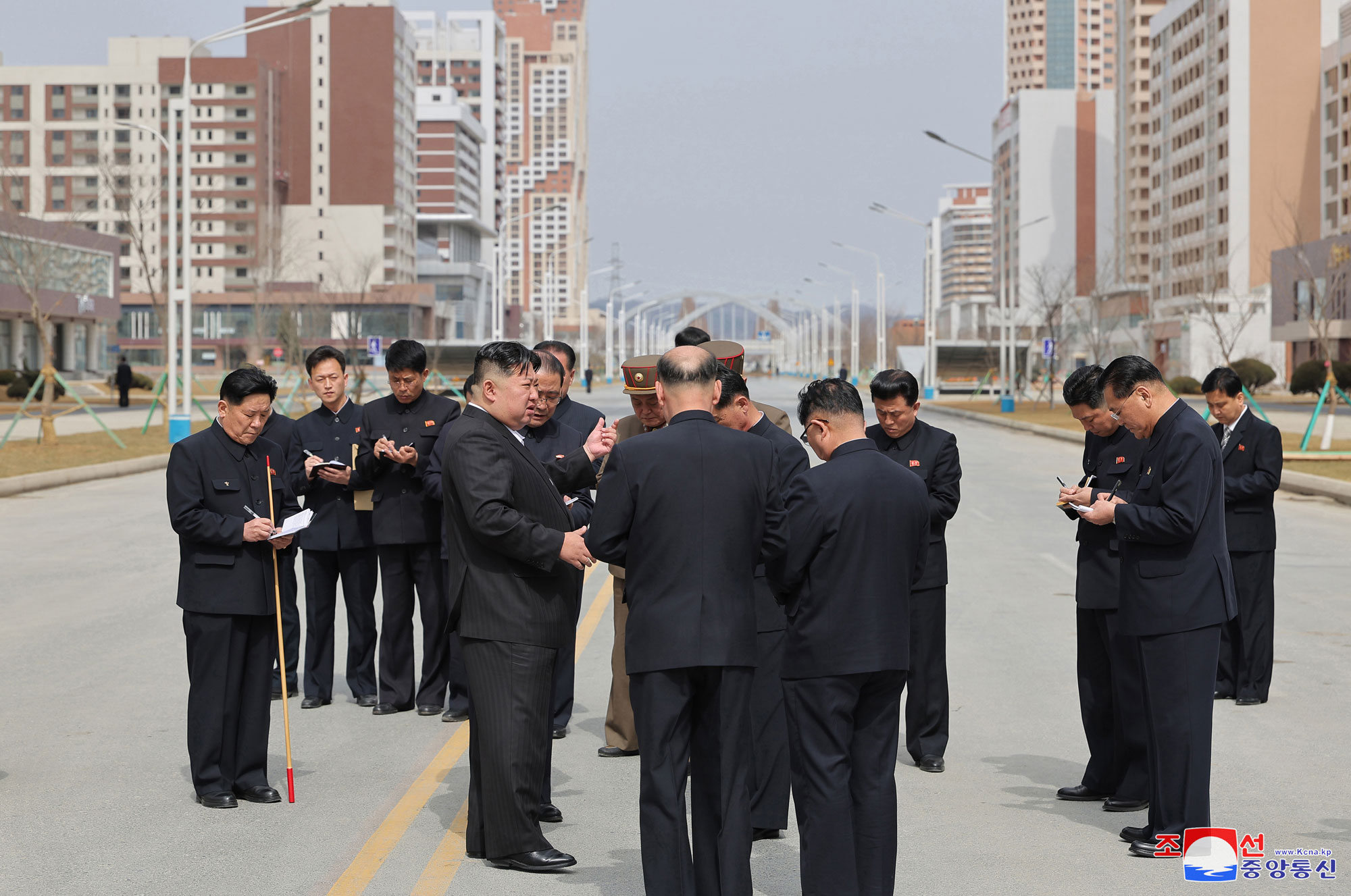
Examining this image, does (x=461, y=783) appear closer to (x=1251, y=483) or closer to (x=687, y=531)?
(x=687, y=531)

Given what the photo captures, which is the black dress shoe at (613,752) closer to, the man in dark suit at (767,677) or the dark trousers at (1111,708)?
the man in dark suit at (767,677)

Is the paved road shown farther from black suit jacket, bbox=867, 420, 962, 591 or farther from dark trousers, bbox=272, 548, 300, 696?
black suit jacket, bbox=867, 420, 962, 591

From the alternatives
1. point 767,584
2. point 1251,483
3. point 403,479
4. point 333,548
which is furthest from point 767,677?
point 1251,483

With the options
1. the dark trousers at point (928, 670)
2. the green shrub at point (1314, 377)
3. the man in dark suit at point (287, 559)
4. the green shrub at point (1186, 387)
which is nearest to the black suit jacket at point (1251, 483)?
the dark trousers at point (928, 670)

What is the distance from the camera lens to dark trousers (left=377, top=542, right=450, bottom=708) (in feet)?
27.6

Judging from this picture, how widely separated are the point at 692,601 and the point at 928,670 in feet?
8.54

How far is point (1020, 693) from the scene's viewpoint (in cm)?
891

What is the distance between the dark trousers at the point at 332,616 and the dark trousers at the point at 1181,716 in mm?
4611

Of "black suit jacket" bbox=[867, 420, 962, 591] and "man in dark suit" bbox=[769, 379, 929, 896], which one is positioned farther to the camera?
"black suit jacket" bbox=[867, 420, 962, 591]

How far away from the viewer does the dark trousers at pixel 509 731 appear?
221 inches

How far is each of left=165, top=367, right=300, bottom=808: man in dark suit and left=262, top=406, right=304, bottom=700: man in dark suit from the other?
24 cm

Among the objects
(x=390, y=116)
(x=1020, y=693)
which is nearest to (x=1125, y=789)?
(x=1020, y=693)

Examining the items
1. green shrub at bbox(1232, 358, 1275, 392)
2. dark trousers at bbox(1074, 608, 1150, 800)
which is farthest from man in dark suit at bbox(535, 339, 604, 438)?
green shrub at bbox(1232, 358, 1275, 392)

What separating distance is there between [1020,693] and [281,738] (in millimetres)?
4294
